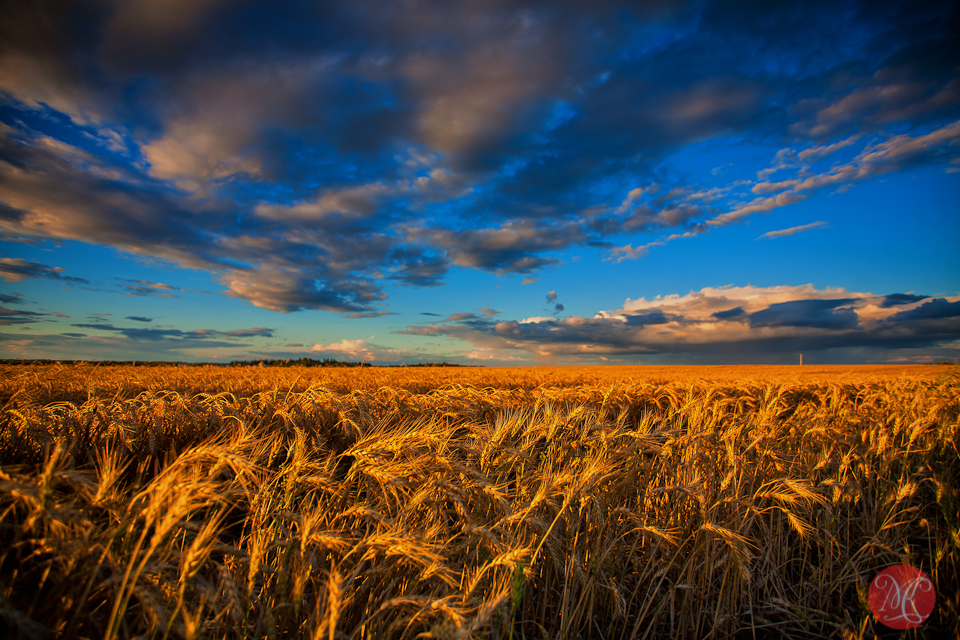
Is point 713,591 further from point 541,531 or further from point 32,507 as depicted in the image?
point 32,507

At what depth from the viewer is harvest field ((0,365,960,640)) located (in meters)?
1.31

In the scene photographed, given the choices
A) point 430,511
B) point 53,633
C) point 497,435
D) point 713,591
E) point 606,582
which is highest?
point 497,435

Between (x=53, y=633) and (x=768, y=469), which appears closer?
(x=53, y=633)

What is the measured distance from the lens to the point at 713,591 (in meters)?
2.93

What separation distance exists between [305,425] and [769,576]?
390 centimetres

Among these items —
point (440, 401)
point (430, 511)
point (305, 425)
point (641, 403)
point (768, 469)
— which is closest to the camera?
point (430, 511)

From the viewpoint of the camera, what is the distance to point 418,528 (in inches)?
88.3

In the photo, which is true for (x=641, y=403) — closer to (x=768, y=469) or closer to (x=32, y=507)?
(x=768, y=469)

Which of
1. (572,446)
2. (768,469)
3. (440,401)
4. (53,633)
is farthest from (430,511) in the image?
(768,469)

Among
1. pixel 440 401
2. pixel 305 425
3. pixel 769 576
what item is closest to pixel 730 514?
pixel 769 576

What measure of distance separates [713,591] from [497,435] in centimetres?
200

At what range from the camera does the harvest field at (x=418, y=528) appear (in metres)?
1.31

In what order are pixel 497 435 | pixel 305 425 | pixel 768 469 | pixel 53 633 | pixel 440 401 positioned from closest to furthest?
pixel 53 633
pixel 497 435
pixel 305 425
pixel 768 469
pixel 440 401

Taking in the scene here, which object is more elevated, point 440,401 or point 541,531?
point 440,401
